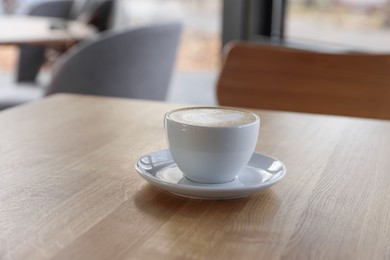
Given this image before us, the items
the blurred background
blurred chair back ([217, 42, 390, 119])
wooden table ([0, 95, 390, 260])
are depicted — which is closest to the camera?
wooden table ([0, 95, 390, 260])

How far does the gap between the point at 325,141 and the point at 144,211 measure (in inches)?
16.3

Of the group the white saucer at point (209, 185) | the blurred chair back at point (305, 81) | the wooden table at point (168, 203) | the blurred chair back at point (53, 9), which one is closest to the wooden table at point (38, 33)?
the blurred chair back at point (53, 9)

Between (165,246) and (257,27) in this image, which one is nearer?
(165,246)

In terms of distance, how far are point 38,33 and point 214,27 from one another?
7.40 ft

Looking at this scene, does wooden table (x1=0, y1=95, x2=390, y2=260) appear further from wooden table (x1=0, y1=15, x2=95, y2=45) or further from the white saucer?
wooden table (x1=0, y1=15, x2=95, y2=45)

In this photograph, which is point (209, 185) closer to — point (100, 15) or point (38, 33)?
point (38, 33)

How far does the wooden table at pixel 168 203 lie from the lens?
0.60m

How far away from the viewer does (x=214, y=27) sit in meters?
4.63

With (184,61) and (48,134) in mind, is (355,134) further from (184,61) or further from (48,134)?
(184,61)

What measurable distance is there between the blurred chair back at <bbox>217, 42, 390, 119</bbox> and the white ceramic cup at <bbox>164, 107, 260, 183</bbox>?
0.73 meters

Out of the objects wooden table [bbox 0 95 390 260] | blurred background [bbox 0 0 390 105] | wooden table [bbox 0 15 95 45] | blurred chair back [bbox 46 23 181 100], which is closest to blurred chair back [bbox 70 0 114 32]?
blurred background [bbox 0 0 390 105]

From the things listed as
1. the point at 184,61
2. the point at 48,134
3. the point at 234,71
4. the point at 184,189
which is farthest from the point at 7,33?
the point at 184,61

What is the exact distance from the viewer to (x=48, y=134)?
3.31 feet

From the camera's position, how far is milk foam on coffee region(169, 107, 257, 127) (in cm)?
73
